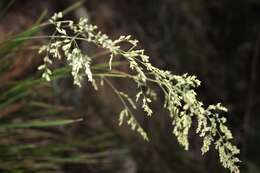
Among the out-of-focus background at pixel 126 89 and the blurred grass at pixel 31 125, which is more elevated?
the out-of-focus background at pixel 126 89

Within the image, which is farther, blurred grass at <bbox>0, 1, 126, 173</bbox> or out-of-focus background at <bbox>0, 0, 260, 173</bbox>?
out-of-focus background at <bbox>0, 0, 260, 173</bbox>

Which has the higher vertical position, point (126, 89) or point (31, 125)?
point (126, 89)

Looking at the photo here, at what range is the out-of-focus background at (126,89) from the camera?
5.84ft

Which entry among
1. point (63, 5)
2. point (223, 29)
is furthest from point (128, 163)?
point (223, 29)

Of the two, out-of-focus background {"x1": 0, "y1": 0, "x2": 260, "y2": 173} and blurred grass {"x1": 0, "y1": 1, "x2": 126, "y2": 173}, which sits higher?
out-of-focus background {"x1": 0, "y1": 0, "x2": 260, "y2": 173}

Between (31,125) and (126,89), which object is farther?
(126,89)

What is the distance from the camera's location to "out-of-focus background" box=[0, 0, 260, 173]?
5.84 ft

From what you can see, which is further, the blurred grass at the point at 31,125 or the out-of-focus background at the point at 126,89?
the out-of-focus background at the point at 126,89

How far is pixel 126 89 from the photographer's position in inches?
113

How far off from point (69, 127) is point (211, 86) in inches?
52.3

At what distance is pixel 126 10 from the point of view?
3.12 metres

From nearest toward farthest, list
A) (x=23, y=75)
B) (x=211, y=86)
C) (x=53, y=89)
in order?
(x=53, y=89), (x=23, y=75), (x=211, y=86)

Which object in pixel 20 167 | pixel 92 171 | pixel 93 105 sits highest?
pixel 93 105

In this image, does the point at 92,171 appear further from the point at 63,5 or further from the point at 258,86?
the point at 258,86
